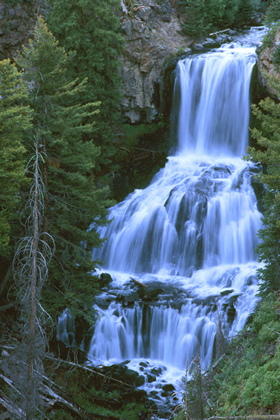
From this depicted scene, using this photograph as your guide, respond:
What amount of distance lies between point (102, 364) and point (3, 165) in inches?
287

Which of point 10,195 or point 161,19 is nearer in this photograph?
point 10,195

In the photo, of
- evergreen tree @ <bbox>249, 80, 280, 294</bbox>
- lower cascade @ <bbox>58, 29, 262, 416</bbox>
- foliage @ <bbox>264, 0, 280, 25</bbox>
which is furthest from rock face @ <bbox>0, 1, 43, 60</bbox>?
evergreen tree @ <bbox>249, 80, 280, 294</bbox>

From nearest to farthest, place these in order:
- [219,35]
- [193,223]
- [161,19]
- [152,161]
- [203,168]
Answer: [193,223] < [203,168] < [152,161] < [161,19] < [219,35]

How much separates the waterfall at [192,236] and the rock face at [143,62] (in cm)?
123

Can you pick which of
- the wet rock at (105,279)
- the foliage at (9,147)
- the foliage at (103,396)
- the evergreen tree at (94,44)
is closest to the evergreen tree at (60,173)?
the foliage at (9,147)

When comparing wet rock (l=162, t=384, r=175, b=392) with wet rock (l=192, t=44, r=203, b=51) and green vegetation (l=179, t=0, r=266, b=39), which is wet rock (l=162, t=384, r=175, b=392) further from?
green vegetation (l=179, t=0, r=266, b=39)

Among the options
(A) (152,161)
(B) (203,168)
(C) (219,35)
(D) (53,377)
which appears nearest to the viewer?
(D) (53,377)

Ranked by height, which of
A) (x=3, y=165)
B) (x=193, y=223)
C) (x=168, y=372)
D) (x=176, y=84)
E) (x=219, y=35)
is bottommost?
(x=168, y=372)

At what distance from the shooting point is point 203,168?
874 inches

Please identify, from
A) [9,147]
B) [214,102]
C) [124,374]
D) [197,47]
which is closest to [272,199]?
[124,374]

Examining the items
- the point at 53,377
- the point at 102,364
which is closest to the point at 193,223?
the point at 102,364

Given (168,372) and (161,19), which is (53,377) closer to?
(168,372)

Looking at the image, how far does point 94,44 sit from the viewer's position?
20.0m

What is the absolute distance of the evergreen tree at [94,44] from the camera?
63.5 ft
